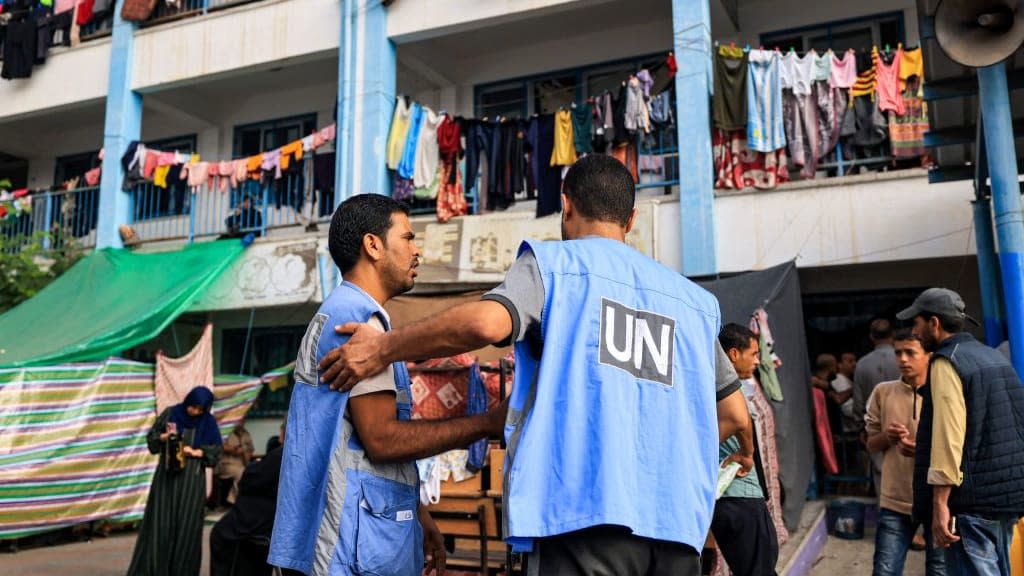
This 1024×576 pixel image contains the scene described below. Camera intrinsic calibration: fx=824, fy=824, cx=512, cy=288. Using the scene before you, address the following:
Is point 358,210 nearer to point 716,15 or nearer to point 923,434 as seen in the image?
point 923,434

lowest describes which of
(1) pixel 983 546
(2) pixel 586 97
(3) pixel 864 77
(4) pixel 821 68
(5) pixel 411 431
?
(1) pixel 983 546

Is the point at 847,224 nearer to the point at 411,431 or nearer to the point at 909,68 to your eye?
the point at 909,68

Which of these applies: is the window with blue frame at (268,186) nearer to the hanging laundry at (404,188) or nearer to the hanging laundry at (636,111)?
the hanging laundry at (404,188)

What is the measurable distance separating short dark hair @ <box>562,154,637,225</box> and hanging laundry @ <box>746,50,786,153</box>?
768 cm

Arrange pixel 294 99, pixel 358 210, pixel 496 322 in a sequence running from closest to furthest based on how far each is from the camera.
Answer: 1. pixel 496 322
2. pixel 358 210
3. pixel 294 99

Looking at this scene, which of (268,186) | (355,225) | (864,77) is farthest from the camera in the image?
(268,186)

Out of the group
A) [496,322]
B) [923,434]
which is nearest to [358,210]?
[496,322]

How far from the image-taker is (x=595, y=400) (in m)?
1.89

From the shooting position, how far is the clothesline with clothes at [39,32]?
1378cm

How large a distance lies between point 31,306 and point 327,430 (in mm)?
10989

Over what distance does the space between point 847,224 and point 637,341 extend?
789 cm

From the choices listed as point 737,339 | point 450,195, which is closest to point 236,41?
point 450,195

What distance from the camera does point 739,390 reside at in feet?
7.79

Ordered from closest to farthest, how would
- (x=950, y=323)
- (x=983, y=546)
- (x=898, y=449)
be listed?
(x=983, y=546) → (x=950, y=323) → (x=898, y=449)
